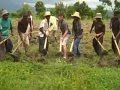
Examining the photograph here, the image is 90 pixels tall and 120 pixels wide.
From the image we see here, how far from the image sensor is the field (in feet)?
35.5

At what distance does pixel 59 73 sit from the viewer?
12781mm

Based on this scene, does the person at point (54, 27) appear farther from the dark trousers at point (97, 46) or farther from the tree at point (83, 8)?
the tree at point (83, 8)

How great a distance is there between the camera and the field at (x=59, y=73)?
35.5 feet

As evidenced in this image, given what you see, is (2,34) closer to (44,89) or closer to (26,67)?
(26,67)

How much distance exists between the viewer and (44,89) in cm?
1065

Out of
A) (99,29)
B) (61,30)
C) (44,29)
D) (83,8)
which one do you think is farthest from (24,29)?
(83,8)

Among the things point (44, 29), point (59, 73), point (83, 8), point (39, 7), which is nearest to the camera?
point (59, 73)

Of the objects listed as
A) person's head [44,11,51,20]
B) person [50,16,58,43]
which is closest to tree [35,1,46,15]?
person [50,16,58,43]

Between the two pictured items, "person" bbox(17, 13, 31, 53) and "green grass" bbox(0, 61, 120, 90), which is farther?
"person" bbox(17, 13, 31, 53)

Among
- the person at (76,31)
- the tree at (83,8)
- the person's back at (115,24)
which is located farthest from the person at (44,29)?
the tree at (83,8)

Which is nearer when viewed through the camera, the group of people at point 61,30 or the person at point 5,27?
the person at point 5,27

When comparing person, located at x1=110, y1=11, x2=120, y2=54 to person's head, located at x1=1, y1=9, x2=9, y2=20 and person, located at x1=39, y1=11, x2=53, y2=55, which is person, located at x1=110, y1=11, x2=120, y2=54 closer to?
person, located at x1=39, y1=11, x2=53, y2=55

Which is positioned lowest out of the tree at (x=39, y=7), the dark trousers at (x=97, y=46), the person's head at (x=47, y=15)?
the tree at (x=39, y=7)

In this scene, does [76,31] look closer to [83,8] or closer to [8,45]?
[8,45]
